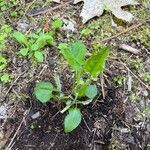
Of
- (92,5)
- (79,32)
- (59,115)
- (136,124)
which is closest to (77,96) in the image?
(59,115)

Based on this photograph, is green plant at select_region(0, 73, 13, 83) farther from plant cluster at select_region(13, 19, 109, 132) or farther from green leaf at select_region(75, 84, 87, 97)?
green leaf at select_region(75, 84, 87, 97)

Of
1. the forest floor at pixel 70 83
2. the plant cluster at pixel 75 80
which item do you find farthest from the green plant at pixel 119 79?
the plant cluster at pixel 75 80

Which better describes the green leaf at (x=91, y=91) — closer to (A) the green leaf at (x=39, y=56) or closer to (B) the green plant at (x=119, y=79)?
(B) the green plant at (x=119, y=79)

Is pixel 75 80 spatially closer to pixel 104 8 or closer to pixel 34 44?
pixel 34 44

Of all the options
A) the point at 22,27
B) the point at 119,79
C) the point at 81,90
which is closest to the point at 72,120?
the point at 81,90

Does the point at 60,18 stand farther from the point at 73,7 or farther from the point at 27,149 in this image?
the point at 27,149
